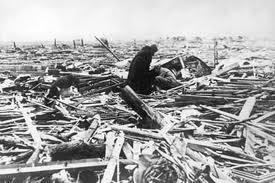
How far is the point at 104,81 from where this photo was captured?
25.4 ft

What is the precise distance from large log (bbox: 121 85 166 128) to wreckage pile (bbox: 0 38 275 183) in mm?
17

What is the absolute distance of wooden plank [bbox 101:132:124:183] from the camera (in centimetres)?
376

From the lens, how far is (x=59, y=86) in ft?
23.5

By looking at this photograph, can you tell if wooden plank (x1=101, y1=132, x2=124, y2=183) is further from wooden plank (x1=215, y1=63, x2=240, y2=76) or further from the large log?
wooden plank (x1=215, y1=63, x2=240, y2=76)

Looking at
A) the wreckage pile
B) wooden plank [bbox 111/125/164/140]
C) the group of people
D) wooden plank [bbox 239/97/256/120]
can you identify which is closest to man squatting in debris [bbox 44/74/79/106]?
the group of people

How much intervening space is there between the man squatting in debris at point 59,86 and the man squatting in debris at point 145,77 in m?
1.46

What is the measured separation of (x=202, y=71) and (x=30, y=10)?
5062 millimetres

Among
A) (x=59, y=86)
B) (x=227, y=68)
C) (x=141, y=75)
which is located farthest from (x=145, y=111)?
(x=227, y=68)

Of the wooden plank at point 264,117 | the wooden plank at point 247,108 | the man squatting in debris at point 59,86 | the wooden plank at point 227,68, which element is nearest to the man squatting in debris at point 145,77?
the wooden plank at point 227,68

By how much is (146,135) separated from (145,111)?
0.71 meters

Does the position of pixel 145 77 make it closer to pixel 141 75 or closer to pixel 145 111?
pixel 141 75

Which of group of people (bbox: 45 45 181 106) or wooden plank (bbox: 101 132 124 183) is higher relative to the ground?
group of people (bbox: 45 45 181 106)

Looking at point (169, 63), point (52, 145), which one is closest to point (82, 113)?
point (52, 145)

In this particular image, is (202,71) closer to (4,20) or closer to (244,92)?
(244,92)
